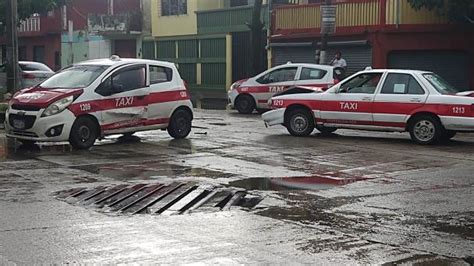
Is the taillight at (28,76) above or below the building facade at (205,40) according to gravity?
below

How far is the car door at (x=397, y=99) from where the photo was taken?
15.0 meters

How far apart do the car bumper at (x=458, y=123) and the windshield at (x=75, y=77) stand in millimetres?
6803

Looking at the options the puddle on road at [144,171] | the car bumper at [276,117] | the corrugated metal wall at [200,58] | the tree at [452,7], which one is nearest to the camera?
the puddle on road at [144,171]

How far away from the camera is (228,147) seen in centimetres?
1454

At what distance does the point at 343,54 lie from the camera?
1128 inches

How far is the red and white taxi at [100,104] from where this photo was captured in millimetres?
13602

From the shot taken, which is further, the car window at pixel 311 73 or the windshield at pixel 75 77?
the car window at pixel 311 73

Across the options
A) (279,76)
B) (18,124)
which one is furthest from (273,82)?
(18,124)

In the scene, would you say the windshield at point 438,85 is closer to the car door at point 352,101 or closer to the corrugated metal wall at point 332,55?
the car door at point 352,101

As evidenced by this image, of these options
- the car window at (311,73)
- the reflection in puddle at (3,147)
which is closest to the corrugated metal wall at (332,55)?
the car window at (311,73)

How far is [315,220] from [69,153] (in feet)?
22.3

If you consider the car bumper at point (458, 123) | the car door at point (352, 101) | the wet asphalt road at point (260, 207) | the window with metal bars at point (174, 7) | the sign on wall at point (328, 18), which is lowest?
the wet asphalt road at point (260, 207)

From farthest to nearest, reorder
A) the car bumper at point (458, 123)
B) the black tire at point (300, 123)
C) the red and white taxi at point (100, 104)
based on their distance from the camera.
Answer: the black tire at point (300, 123), the car bumper at point (458, 123), the red and white taxi at point (100, 104)

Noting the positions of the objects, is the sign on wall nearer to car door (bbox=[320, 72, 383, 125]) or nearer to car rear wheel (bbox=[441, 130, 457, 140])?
car door (bbox=[320, 72, 383, 125])
